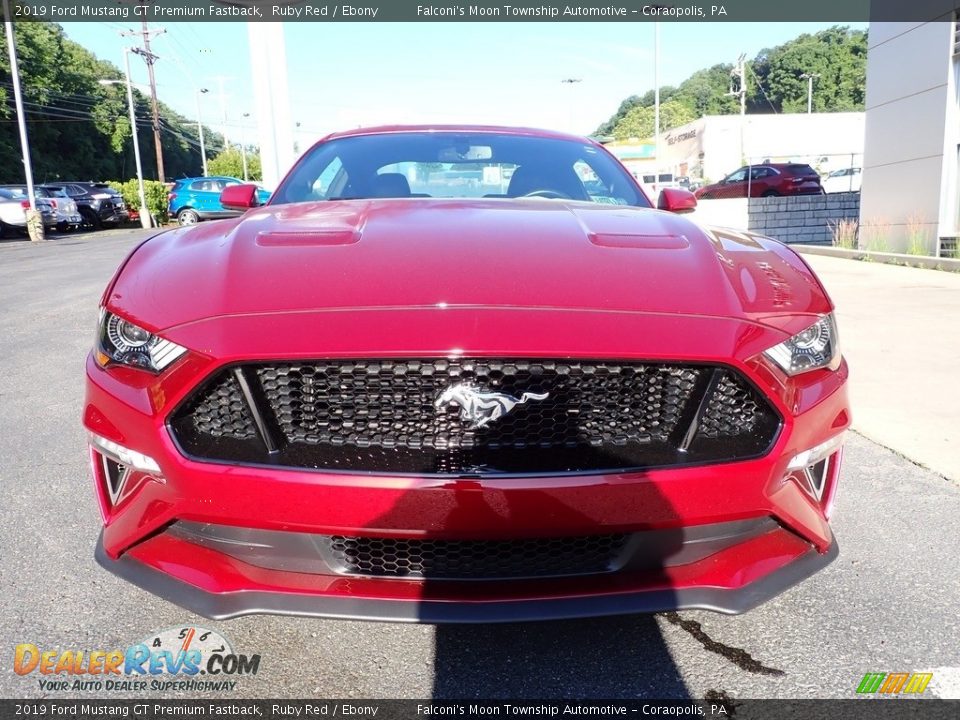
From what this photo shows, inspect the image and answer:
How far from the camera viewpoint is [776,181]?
831 inches

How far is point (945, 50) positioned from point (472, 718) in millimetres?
11586

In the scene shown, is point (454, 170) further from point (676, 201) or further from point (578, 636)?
point (578, 636)

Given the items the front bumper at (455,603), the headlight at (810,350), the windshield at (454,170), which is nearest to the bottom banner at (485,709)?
the front bumper at (455,603)

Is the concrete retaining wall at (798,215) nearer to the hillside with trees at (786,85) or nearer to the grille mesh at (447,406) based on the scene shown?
the grille mesh at (447,406)

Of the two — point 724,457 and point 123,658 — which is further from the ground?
point 724,457

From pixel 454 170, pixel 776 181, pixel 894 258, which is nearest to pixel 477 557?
pixel 454 170

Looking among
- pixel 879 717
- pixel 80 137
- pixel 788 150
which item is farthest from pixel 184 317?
pixel 788 150

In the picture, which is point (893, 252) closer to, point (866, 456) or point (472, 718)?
point (866, 456)

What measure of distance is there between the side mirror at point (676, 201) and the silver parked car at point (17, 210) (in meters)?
A: 21.9

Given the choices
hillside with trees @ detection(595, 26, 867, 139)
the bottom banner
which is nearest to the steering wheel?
the bottom banner

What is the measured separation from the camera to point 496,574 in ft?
5.22

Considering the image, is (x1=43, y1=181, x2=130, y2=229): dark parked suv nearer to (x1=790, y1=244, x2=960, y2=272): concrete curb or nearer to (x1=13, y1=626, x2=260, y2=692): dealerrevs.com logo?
(x1=790, y1=244, x2=960, y2=272): concrete curb

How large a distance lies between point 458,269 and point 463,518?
1.95 ft

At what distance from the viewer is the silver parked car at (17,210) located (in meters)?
20.8
